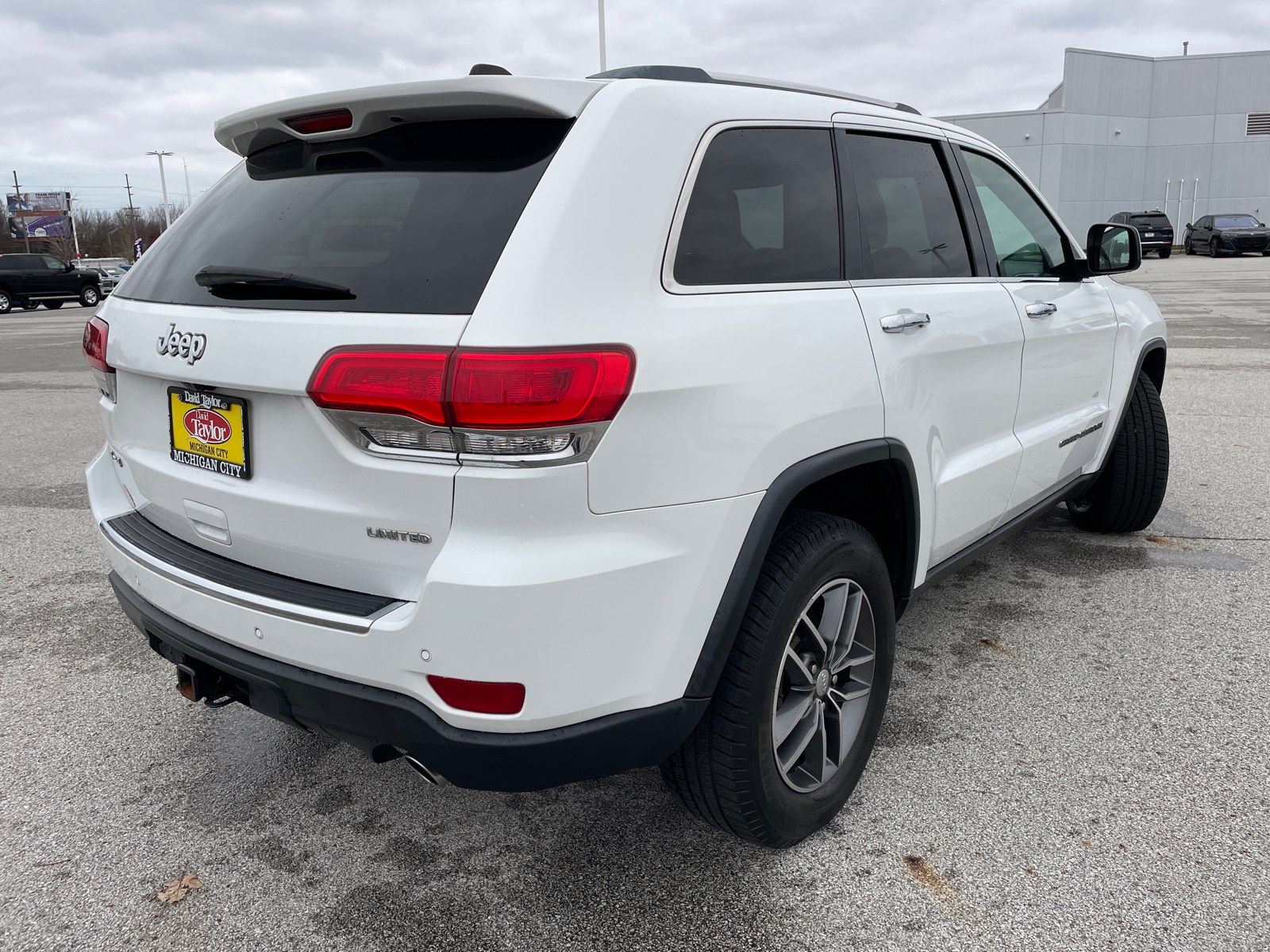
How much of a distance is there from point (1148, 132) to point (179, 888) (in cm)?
5355

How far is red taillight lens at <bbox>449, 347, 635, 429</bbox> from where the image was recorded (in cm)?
168

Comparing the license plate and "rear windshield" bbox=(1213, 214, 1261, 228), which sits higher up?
"rear windshield" bbox=(1213, 214, 1261, 228)

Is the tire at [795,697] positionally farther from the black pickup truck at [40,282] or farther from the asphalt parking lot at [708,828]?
the black pickup truck at [40,282]

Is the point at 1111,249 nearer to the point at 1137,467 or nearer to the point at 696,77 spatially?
the point at 1137,467

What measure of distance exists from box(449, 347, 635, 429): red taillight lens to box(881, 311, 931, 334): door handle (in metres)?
1.02

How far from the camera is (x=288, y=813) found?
2.57m

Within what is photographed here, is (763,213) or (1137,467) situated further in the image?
(1137,467)

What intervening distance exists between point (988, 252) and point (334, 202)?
2.11 metres

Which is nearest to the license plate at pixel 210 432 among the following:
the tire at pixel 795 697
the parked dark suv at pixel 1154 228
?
the tire at pixel 795 697

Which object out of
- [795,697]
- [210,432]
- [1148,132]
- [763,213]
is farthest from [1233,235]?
[210,432]

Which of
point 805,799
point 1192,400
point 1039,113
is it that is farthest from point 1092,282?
point 1039,113

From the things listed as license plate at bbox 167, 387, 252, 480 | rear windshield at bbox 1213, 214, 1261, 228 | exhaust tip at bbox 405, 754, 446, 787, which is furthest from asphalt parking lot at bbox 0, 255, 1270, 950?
rear windshield at bbox 1213, 214, 1261, 228

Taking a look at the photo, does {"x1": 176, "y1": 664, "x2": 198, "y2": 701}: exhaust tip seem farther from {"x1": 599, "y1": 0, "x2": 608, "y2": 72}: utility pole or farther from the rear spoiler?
{"x1": 599, "y1": 0, "x2": 608, "y2": 72}: utility pole

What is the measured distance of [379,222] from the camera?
2021 mm
